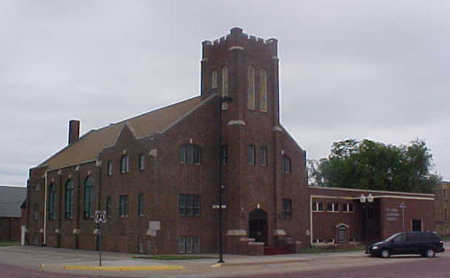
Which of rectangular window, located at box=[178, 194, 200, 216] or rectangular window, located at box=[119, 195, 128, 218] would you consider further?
rectangular window, located at box=[119, 195, 128, 218]

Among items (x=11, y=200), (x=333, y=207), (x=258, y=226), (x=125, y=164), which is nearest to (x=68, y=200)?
(x=125, y=164)

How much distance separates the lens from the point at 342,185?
81875 millimetres

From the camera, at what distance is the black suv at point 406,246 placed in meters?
36.1

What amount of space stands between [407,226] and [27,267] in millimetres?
38144

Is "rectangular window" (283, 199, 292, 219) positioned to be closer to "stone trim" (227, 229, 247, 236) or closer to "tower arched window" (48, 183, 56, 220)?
"stone trim" (227, 229, 247, 236)

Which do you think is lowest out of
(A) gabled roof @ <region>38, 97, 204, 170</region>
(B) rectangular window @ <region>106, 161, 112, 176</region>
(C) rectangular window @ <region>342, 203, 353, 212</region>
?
(C) rectangular window @ <region>342, 203, 353, 212</region>

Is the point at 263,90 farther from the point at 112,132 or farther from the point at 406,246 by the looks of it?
the point at 112,132

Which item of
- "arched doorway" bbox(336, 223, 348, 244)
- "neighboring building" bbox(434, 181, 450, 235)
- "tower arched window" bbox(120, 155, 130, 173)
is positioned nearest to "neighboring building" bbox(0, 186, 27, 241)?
"tower arched window" bbox(120, 155, 130, 173)

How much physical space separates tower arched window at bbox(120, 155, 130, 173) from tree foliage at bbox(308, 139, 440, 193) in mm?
44040

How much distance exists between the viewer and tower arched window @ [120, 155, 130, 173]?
1713 inches

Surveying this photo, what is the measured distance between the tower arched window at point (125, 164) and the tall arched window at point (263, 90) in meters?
10.8

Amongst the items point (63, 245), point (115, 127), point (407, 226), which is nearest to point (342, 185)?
point (407, 226)

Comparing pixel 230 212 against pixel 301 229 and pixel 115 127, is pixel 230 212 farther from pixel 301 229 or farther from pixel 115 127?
pixel 115 127

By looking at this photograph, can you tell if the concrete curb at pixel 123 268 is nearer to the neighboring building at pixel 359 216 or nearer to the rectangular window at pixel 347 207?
the neighboring building at pixel 359 216
